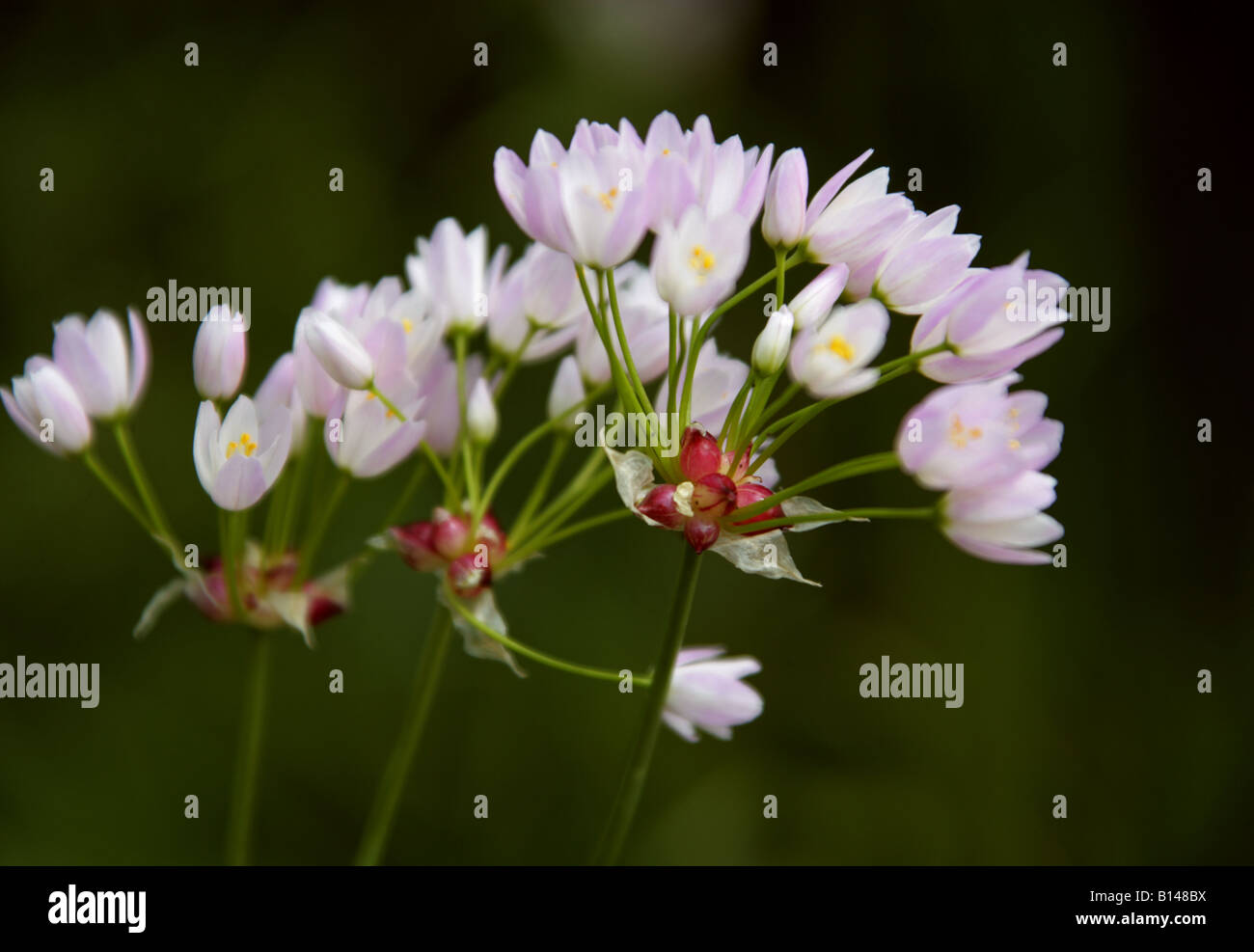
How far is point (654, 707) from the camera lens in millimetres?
953

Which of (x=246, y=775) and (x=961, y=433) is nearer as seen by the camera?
(x=961, y=433)

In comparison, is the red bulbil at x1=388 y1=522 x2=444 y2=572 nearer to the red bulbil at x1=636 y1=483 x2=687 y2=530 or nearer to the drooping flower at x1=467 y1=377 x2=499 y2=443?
the drooping flower at x1=467 y1=377 x2=499 y2=443

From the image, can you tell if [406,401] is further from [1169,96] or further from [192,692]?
[1169,96]

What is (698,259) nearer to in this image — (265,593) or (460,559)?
(460,559)

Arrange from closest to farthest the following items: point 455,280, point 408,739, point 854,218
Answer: point 854,218
point 408,739
point 455,280

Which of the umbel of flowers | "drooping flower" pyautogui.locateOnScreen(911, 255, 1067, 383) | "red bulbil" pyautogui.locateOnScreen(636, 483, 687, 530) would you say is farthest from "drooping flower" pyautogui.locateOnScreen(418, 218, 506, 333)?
"drooping flower" pyautogui.locateOnScreen(911, 255, 1067, 383)

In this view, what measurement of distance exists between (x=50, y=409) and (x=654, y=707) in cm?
59

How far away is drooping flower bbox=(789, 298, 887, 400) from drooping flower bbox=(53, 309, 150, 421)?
1.99 feet

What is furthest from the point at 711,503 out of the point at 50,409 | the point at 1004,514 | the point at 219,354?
the point at 50,409

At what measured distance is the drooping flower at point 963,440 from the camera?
879mm

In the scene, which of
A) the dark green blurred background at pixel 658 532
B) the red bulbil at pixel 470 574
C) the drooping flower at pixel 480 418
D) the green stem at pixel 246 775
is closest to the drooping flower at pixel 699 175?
the drooping flower at pixel 480 418

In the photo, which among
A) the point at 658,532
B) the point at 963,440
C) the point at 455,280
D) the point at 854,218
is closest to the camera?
the point at 963,440

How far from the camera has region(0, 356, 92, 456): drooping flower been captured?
3.60ft
